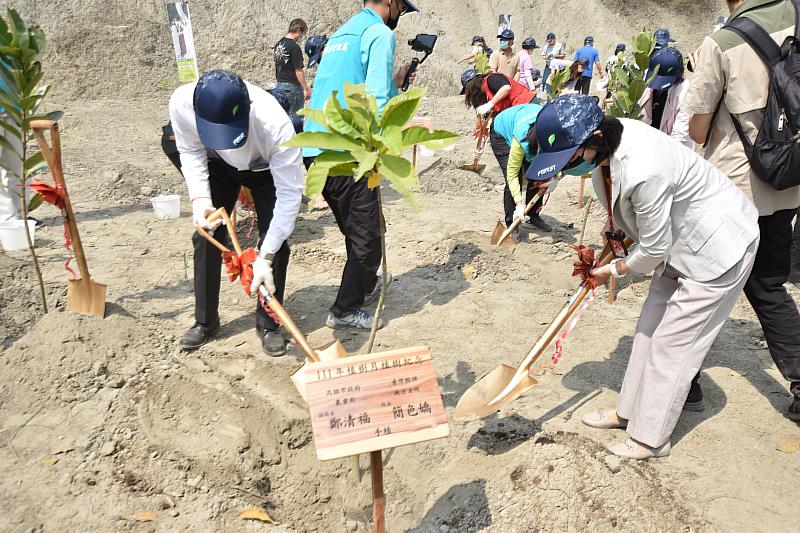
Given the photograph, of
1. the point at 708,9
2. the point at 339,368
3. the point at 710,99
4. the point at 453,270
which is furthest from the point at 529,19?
the point at 339,368

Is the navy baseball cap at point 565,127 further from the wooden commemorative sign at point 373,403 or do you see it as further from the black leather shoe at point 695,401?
the black leather shoe at point 695,401

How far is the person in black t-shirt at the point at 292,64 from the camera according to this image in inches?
271

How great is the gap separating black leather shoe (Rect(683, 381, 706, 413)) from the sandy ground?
0.12ft

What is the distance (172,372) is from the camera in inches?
123

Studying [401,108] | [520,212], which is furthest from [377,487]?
[520,212]

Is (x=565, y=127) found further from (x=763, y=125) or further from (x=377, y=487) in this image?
(x=377, y=487)

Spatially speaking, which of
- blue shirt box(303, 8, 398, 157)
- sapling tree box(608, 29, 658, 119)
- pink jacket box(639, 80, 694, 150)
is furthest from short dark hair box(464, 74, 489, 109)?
blue shirt box(303, 8, 398, 157)

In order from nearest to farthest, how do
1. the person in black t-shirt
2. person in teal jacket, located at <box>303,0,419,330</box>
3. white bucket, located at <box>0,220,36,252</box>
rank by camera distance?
person in teal jacket, located at <box>303,0,419,330</box>, white bucket, located at <box>0,220,36,252</box>, the person in black t-shirt

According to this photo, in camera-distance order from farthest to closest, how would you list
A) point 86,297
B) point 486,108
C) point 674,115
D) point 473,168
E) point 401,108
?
1. point 473,168
2. point 486,108
3. point 674,115
4. point 86,297
5. point 401,108

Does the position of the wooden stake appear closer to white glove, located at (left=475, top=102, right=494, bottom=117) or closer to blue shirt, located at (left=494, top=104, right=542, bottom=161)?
blue shirt, located at (left=494, top=104, right=542, bottom=161)

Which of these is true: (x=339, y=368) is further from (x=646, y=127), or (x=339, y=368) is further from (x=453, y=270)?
(x=453, y=270)

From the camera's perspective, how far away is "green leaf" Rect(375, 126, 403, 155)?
1.85 meters

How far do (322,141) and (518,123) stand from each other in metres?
2.94

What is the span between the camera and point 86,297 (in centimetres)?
330
